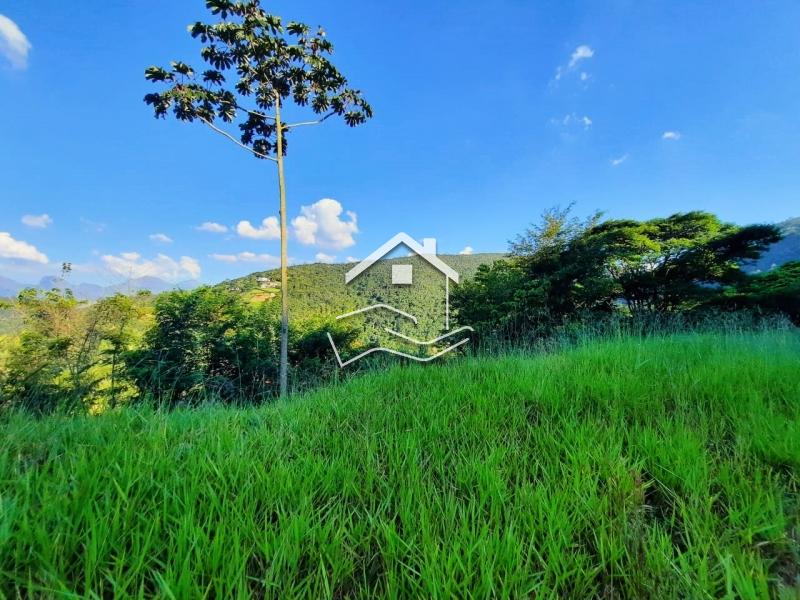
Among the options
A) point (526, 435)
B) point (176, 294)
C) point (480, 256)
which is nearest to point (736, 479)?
point (526, 435)

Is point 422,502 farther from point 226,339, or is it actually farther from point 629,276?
point 629,276

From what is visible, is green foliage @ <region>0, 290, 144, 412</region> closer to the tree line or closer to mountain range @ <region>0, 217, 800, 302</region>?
mountain range @ <region>0, 217, 800, 302</region>

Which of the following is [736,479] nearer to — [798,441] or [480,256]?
[798,441]

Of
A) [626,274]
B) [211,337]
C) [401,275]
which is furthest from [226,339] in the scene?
[626,274]

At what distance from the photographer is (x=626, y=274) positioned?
8.77 m

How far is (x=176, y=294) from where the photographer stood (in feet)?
26.1

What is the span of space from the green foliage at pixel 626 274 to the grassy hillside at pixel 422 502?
256 inches

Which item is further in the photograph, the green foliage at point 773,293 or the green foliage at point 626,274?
the green foliage at point 626,274

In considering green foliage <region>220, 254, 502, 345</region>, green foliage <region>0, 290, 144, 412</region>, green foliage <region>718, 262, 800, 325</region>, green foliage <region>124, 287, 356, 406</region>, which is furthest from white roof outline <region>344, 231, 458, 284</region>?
green foliage <region>718, 262, 800, 325</region>

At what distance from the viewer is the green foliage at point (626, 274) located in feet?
26.1

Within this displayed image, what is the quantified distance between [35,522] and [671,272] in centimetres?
1174

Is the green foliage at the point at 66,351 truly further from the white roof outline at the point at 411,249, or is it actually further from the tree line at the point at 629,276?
the tree line at the point at 629,276

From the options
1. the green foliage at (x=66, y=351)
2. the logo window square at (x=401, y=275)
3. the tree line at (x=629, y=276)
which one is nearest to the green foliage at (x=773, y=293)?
the tree line at (x=629, y=276)

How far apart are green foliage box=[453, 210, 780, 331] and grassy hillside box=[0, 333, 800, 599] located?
6508mm
